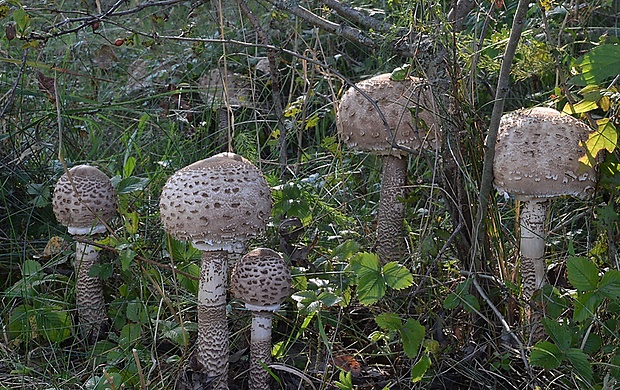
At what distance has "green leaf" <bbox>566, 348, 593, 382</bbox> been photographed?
227cm

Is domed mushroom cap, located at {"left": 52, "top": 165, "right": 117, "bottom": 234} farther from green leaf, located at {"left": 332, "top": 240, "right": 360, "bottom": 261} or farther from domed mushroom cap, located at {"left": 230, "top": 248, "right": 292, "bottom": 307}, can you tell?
green leaf, located at {"left": 332, "top": 240, "right": 360, "bottom": 261}

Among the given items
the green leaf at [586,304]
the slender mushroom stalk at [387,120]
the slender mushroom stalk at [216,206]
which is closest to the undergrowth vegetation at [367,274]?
the green leaf at [586,304]

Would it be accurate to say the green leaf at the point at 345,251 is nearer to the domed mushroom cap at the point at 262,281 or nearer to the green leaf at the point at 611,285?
the domed mushroom cap at the point at 262,281

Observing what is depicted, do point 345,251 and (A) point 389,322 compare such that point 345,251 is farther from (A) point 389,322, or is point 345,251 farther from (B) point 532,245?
(B) point 532,245

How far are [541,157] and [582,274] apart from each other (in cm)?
47

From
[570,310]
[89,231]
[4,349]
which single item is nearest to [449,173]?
[570,310]

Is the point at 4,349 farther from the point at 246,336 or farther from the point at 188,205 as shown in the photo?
the point at 188,205

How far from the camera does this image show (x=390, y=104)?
10.1ft

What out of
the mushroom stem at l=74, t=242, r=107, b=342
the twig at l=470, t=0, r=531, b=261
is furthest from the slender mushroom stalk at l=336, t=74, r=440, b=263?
the mushroom stem at l=74, t=242, r=107, b=342

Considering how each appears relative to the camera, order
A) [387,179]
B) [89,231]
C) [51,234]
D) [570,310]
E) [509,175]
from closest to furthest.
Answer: [509,175] → [570,310] → [89,231] → [387,179] → [51,234]

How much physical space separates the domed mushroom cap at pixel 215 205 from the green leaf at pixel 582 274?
3.61 feet

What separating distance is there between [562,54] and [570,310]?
3.61ft

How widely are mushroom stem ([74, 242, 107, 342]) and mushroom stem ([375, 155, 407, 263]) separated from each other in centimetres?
134

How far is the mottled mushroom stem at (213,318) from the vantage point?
2619 mm
